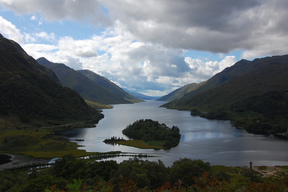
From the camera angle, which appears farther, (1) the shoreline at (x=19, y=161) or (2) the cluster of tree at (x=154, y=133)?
(2) the cluster of tree at (x=154, y=133)

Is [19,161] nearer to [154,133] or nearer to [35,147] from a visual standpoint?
[35,147]

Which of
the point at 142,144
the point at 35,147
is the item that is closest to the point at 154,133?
the point at 142,144

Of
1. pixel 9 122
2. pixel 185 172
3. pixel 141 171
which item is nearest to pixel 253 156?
pixel 185 172

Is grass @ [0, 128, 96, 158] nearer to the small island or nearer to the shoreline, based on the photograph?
the shoreline

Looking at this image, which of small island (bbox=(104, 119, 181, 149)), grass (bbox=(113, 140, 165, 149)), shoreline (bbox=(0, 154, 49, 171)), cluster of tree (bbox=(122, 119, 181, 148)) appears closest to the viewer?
shoreline (bbox=(0, 154, 49, 171))

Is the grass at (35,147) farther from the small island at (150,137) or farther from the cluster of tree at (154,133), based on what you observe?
the cluster of tree at (154,133)

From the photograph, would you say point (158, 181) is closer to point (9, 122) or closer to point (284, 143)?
point (284, 143)

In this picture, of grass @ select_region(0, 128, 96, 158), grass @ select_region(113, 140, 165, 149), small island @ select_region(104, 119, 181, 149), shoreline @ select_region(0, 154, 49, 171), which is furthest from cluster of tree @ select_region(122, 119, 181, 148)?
shoreline @ select_region(0, 154, 49, 171)

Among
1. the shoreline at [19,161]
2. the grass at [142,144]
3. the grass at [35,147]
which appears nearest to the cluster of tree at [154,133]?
the grass at [142,144]
